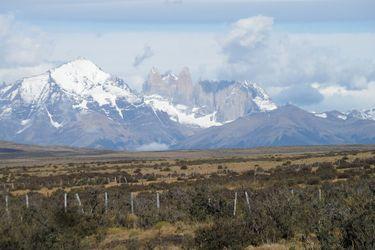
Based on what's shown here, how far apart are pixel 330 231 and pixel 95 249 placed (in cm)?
930

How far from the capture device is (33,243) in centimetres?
1738

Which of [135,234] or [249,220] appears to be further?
[135,234]

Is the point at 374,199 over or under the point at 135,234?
over

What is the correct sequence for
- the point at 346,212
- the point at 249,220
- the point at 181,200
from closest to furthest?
the point at 346,212 → the point at 249,220 → the point at 181,200

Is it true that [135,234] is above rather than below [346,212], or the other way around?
below

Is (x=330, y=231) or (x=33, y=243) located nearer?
(x=330, y=231)

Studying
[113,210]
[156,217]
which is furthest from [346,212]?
[113,210]

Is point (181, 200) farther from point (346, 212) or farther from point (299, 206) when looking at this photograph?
point (346, 212)

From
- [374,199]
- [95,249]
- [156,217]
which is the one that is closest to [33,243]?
[95,249]

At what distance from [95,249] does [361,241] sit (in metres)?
10.7

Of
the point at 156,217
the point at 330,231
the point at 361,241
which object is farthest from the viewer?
the point at 156,217

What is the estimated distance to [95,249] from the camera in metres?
21.5

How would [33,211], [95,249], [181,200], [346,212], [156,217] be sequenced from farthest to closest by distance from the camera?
[181,200] → [156,217] → [33,211] → [95,249] → [346,212]

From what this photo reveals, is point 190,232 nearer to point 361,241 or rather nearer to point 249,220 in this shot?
point 249,220
